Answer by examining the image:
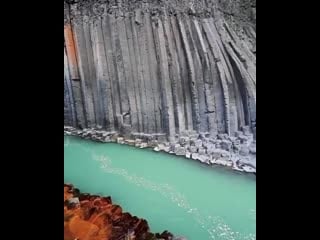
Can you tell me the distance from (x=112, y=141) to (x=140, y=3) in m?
0.56

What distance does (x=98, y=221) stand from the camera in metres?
2.15

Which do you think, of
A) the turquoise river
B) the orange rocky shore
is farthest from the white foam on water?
the orange rocky shore

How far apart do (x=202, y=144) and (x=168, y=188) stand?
0.22 m

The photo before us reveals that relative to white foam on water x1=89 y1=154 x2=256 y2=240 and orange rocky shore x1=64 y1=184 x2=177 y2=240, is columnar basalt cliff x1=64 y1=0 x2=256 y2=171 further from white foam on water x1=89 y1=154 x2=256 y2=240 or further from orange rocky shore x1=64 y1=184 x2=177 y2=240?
orange rocky shore x1=64 y1=184 x2=177 y2=240

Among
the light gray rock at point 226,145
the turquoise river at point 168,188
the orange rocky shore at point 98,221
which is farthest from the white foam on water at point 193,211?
the light gray rock at point 226,145

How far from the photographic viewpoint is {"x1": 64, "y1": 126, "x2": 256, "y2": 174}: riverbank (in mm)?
2090

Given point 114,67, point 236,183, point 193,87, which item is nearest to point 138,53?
point 114,67

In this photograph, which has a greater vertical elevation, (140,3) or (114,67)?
(140,3)

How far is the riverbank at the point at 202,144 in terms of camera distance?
209 cm

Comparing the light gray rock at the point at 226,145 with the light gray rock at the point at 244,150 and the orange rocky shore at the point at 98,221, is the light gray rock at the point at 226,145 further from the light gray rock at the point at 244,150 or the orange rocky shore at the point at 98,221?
the orange rocky shore at the point at 98,221

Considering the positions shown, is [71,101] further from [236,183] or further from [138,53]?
[236,183]

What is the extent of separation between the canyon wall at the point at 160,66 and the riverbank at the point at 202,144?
26 mm

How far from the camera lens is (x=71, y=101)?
7.28ft

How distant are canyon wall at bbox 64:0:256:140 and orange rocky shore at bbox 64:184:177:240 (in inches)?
11.8
